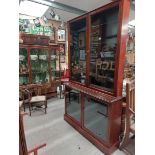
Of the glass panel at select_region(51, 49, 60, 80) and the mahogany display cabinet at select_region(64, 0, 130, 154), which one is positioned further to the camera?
the glass panel at select_region(51, 49, 60, 80)

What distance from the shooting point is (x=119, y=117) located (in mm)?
2428

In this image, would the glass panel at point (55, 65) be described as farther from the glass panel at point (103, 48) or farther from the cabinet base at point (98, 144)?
the glass panel at point (103, 48)

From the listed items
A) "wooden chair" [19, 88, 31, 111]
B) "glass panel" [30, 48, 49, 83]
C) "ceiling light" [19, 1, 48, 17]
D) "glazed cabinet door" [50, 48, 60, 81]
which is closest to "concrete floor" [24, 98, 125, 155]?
"wooden chair" [19, 88, 31, 111]

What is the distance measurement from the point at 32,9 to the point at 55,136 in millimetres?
3667

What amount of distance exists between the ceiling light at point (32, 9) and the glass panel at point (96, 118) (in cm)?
319

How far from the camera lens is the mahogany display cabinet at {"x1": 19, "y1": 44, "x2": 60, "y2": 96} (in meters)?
4.54

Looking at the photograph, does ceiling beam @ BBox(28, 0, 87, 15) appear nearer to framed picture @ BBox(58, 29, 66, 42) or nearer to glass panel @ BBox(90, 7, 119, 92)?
framed picture @ BBox(58, 29, 66, 42)

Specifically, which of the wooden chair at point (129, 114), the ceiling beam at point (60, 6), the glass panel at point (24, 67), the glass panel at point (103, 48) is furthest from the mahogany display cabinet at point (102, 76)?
the glass panel at point (24, 67)

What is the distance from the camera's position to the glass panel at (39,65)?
479cm

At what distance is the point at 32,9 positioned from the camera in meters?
4.54

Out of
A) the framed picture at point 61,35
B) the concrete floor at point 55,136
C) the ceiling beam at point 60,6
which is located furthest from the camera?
the framed picture at point 61,35

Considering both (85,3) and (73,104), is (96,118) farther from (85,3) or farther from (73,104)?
(85,3)

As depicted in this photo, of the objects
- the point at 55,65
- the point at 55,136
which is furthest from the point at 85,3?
the point at 55,136
